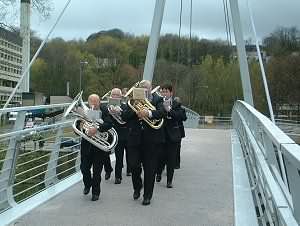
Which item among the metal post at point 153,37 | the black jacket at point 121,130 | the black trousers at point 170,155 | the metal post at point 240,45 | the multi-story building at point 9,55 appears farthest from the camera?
the multi-story building at point 9,55

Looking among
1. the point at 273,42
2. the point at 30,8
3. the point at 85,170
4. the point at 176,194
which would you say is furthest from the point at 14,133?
the point at 273,42

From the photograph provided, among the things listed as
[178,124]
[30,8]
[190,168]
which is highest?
[30,8]

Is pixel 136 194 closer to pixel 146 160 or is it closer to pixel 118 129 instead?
pixel 146 160

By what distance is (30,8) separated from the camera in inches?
755

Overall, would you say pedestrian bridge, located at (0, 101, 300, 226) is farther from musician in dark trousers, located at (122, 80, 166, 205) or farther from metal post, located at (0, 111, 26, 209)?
musician in dark trousers, located at (122, 80, 166, 205)

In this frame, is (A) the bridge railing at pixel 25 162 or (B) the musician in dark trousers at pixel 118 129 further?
(B) the musician in dark trousers at pixel 118 129

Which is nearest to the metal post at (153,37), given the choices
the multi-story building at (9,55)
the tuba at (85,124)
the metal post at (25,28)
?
the metal post at (25,28)

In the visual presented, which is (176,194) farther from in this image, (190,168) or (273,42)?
(273,42)

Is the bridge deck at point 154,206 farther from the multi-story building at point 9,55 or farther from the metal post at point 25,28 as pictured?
the multi-story building at point 9,55

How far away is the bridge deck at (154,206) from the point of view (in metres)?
6.07

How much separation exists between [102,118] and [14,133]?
1.57 metres

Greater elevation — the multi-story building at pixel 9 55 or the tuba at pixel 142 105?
the multi-story building at pixel 9 55

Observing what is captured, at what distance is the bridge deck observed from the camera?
19.9 feet

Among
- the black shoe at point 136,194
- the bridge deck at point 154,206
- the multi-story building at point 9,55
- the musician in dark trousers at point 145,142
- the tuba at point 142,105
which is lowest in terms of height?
the bridge deck at point 154,206
